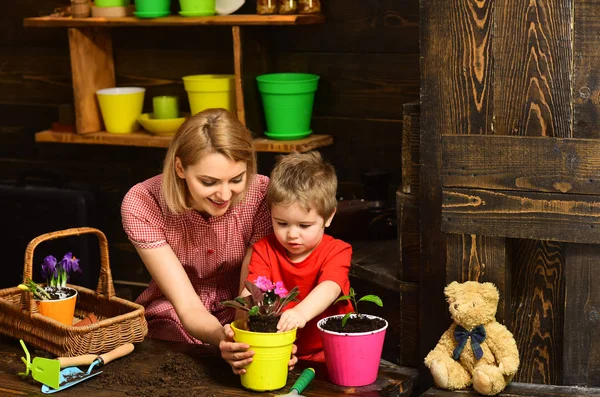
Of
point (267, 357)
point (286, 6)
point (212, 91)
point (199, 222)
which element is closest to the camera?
point (267, 357)

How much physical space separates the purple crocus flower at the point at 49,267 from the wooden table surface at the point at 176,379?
0.22 m

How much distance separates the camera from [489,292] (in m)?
2.13

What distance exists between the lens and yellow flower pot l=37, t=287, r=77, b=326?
236 centimetres

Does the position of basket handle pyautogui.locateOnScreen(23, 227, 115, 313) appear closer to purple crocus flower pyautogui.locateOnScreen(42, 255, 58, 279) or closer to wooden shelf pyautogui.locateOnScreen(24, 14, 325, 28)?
purple crocus flower pyautogui.locateOnScreen(42, 255, 58, 279)

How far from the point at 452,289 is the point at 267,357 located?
45 centimetres

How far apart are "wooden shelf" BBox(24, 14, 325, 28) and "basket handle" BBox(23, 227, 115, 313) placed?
1322mm

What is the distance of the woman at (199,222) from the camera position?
7.79ft

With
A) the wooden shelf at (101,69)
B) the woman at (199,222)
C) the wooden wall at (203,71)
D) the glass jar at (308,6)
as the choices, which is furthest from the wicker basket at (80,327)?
the glass jar at (308,6)

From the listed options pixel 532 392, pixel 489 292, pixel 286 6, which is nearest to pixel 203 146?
pixel 489 292

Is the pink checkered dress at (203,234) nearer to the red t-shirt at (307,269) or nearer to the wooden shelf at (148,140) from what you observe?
the red t-shirt at (307,269)

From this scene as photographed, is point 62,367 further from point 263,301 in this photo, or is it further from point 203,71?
point 203,71

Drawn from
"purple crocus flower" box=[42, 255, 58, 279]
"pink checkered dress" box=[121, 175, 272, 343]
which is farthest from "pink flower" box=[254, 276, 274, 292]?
"purple crocus flower" box=[42, 255, 58, 279]

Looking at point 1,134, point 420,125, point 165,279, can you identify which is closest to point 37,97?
point 1,134

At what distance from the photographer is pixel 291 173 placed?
2.34 m
